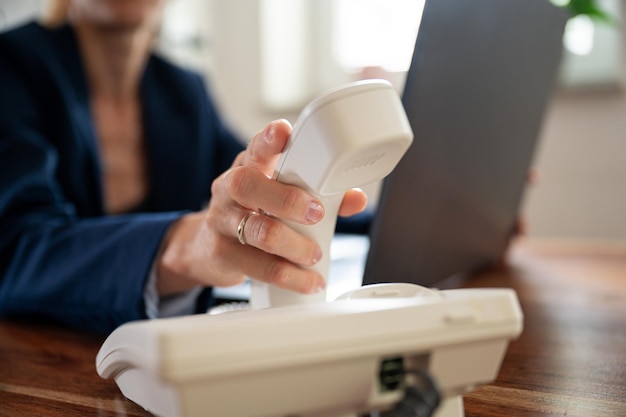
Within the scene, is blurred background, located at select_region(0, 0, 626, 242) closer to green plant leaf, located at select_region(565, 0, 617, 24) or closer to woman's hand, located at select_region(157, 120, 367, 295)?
green plant leaf, located at select_region(565, 0, 617, 24)

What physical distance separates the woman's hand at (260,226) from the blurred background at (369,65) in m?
1.35

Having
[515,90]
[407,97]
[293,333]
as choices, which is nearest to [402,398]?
[293,333]

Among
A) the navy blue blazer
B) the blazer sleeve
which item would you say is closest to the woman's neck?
the navy blue blazer

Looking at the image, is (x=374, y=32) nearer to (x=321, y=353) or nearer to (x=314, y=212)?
(x=314, y=212)

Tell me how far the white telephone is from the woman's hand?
0.05 m

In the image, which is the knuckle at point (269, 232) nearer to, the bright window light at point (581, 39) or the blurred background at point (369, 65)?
the blurred background at point (369, 65)

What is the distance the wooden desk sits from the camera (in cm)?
41

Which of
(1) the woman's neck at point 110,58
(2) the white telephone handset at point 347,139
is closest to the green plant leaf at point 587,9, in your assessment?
(1) the woman's neck at point 110,58

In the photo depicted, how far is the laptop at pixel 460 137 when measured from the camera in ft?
1.77

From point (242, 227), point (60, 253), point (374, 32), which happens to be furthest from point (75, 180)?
point (374, 32)

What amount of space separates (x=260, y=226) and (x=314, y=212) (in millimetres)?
54

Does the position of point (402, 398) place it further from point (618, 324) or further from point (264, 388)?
point (618, 324)

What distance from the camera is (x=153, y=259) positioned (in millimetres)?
582

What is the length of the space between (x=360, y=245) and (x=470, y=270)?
172 millimetres
